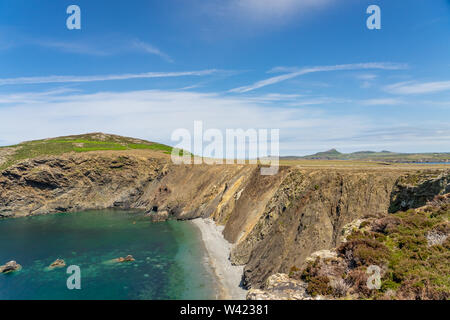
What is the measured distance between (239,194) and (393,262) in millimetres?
45904

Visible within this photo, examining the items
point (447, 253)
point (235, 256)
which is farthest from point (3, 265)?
point (447, 253)

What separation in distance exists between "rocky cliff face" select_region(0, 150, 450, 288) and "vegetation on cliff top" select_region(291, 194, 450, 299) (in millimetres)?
4221

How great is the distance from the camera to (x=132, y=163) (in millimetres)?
103562

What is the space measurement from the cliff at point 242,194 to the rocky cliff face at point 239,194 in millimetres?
132

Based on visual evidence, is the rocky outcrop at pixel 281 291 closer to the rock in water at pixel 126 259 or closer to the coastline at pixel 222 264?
the coastline at pixel 222 264

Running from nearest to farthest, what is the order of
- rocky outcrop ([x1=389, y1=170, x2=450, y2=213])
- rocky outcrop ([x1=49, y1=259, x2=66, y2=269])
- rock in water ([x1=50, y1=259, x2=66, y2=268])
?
rocky outcrop ([x1=389, y1=170, x2=450, y2=213])
rocky outcrop ([x1=49, y1=259, x2=66, y2=269])
rock in water ([x1=50, y1=259, x2=66, y2=268])

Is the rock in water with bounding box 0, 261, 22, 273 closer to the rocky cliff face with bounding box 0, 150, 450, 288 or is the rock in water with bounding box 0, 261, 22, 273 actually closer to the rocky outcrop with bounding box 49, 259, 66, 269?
the rocky outcrop with bounding box 49, 259, 66, 269

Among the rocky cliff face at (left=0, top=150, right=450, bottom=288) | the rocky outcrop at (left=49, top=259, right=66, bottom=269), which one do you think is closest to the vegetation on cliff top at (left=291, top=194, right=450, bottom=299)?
the rocky cliff face at (left=0, top=150, right=450, bottom=288)

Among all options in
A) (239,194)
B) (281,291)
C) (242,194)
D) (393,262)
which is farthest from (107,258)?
(393,262)

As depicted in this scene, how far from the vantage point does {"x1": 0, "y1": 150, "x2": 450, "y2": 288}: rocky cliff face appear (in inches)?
1164

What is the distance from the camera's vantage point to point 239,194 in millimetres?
58719

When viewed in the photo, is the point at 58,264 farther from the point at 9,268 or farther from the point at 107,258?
the point at 107,258
